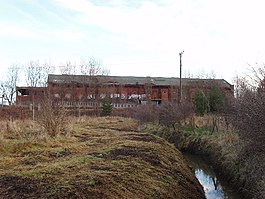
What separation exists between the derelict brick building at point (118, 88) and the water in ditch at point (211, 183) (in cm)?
2965

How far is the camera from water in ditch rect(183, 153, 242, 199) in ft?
34.9

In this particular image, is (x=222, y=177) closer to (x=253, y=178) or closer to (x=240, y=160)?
(x=240, y=160)

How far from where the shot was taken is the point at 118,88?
57312 mm

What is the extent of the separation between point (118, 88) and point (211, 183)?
45.5m

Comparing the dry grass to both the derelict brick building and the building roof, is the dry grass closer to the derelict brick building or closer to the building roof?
the derelict brick building

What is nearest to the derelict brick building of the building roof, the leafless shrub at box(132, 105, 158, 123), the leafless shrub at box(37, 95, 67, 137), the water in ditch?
the building roof

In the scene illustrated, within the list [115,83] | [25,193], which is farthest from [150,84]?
[25,193]

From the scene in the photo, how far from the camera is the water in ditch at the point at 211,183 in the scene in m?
10.6

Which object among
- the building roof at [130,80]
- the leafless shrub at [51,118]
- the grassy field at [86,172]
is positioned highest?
the building roof at [130,80]

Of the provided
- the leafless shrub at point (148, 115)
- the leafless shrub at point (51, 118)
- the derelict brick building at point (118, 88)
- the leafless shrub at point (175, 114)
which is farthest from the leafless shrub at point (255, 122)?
the derelict brick building at point (118, 88)

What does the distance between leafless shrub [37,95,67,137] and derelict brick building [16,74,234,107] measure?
31.9m

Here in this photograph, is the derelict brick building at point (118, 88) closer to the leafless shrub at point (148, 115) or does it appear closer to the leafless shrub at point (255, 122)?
the leafless shrub at point (148, 115)

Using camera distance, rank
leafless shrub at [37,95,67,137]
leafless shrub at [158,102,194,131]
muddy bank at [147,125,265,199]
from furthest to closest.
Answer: leafless shrub at [158,102,194,131] < leafless shrub at [37,95,67,137] < muddy bank at [147,125,265,199]

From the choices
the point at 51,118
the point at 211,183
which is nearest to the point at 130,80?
the point at 51,118
